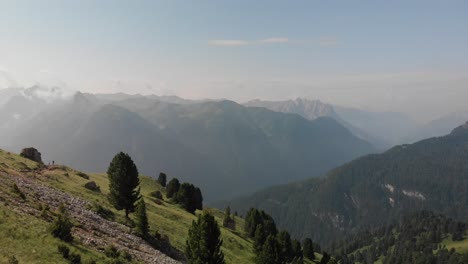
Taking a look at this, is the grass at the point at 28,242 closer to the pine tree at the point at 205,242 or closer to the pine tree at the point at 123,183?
the pine tree at the point at 205,242

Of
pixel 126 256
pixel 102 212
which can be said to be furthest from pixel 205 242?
pixel 102 212

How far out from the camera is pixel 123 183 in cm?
5966

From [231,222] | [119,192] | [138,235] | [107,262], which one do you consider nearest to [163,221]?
[119,192]

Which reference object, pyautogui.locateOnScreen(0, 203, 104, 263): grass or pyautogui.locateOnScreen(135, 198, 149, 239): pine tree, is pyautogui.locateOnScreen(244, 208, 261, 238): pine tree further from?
pyautogui.locateOnScreen(0, 203, 104, 263): grass

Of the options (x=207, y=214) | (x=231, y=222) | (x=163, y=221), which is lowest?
(x=231, y=222)

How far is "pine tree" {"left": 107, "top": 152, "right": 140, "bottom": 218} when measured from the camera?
5934cm

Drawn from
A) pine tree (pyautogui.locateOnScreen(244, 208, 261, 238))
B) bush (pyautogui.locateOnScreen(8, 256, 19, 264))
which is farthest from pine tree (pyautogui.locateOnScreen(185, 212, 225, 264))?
pine tree (pyautogui.locateOnScreen(244, 208, 261, 238))

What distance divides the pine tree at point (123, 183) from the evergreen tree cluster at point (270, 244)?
1063 inches

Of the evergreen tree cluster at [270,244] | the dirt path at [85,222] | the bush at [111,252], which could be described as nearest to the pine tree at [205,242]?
the dirt path at [85,222]

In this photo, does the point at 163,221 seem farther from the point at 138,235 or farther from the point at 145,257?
the point at 145,257

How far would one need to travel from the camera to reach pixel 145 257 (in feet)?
142

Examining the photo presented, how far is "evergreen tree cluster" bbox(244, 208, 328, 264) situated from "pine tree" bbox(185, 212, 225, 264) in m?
25.6

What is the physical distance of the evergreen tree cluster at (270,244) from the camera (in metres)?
69.8

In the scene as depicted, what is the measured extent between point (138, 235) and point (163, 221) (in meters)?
18.8
